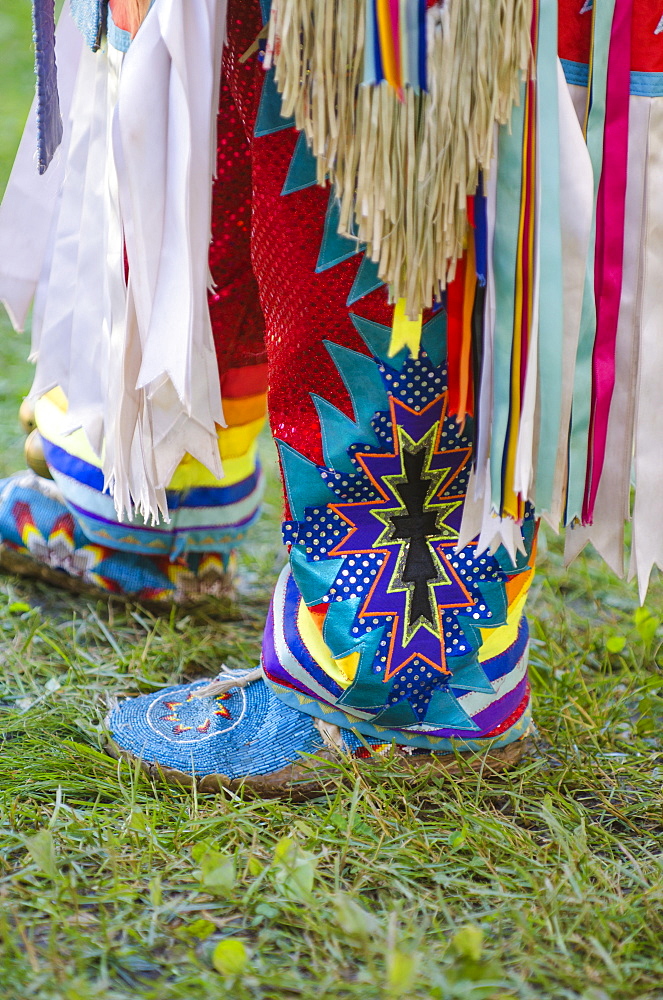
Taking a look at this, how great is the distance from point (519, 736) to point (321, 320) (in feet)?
1.56

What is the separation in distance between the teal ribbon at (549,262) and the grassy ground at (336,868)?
32 cm

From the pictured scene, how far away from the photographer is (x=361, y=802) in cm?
94

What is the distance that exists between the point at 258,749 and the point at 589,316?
518 mm

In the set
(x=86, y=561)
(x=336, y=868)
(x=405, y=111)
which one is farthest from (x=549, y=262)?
(x=86, y=561)

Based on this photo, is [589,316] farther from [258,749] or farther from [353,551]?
[258,749]

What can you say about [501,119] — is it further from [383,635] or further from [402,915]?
[402,915]

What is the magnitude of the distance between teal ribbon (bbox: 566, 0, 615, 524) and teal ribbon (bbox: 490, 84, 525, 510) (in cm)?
7

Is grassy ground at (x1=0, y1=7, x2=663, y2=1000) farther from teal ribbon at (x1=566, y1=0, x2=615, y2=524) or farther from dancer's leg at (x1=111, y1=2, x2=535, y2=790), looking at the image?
teal ribbon at (x1=566, y1=0, x2=615, y2=524)

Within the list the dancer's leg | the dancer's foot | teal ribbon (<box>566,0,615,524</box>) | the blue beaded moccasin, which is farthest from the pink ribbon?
the dancer's foot

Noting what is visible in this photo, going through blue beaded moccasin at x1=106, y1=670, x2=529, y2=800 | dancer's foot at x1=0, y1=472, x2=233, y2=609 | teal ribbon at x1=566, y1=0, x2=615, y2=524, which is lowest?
blue beaded moccasin at x1=106, y1=670, x2=529, y2=800

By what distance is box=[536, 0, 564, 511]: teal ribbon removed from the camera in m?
0.73

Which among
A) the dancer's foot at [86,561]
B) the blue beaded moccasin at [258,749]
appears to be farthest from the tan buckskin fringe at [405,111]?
the dancer's foot at [86,561]

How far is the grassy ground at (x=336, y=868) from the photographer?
0.72 metres

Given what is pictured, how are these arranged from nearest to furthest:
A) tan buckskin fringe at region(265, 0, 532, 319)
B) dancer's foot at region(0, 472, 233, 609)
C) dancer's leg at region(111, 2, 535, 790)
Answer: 1. tan buckskin fringe at region(265, 0, 532, 319)
2. dancer's leg at region(111, 2, 535, 790)
3. dancer's foot at region(0, 472, 233, 609)
